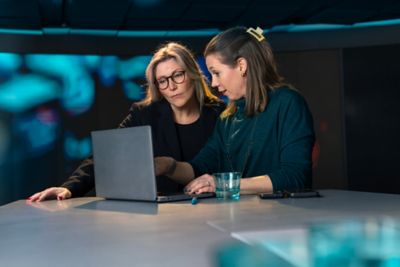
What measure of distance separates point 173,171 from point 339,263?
4.35ft

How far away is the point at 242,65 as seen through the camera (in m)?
2.07

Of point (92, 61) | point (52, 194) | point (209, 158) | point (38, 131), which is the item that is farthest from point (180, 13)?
point (52, 194)

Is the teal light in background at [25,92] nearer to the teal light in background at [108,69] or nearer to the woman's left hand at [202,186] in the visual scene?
the teal light in background at [108,69]

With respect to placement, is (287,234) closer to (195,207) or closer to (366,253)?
(366,253)

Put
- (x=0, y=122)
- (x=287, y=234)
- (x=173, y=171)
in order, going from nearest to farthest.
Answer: (x=287, y=234)
(x=173, y=171)
(x=0, y=122)

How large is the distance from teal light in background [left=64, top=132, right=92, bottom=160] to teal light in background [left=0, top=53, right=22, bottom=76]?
2.92 feet

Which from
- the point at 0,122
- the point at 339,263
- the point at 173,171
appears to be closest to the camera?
the point at 339,263

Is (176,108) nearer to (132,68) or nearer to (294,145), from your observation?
(294,145)

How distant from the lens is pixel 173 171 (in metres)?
2.02

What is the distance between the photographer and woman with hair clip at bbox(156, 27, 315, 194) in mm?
1935

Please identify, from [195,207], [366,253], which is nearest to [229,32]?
[195,207]

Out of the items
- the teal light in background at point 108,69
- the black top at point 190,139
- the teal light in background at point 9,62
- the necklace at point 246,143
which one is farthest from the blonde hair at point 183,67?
the teal light in background at point 9,62

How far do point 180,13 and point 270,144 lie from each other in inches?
157

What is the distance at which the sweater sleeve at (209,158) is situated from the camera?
2172mm
